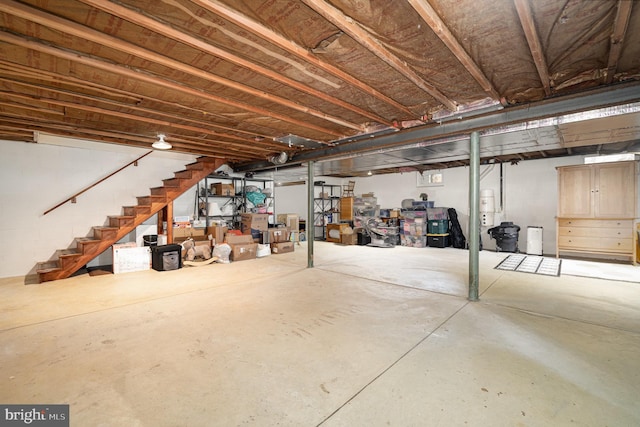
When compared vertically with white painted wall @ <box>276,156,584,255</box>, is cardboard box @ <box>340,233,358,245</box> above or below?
below

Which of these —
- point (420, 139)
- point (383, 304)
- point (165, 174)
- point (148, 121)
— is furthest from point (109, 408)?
point (165, 174)

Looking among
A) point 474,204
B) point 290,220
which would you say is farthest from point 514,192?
point 290,220

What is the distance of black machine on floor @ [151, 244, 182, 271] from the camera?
517cm

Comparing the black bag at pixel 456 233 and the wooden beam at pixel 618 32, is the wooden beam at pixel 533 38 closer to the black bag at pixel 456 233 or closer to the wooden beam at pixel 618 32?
the wooden beam at pixel 618 32

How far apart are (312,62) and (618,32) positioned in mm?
2088

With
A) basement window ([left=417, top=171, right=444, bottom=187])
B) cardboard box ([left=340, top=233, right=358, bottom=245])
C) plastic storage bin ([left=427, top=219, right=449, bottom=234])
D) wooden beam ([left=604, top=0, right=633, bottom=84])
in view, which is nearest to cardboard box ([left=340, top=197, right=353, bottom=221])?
cardboard box ([left=340, top=233, right=358, bottom=245])

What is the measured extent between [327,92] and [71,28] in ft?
6.68

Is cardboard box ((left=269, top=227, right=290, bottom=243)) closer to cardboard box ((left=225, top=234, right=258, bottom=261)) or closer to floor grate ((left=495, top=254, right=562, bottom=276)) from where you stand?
cardboard box ((left=225, top=234, right=258, bottom=261))

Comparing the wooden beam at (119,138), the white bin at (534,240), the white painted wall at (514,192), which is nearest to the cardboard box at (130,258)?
the wooden beam at (119,138)

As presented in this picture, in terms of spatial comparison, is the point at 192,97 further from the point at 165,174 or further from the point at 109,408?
the point at 165,174

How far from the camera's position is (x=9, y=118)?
3752 mm

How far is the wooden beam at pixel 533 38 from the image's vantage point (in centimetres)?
163

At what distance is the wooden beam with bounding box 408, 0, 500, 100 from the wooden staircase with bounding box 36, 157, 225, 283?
18.6 feet

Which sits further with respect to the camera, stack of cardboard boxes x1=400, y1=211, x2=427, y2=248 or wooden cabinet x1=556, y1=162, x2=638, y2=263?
stack of cardboard boxes x1=400, y1=211, x2=427, y2=248
